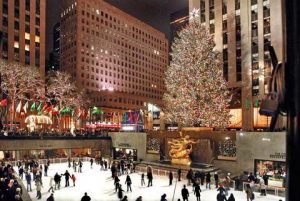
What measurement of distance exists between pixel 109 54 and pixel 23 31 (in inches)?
1759

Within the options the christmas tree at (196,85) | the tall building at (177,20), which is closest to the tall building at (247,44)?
the christmas tree at (196,85)

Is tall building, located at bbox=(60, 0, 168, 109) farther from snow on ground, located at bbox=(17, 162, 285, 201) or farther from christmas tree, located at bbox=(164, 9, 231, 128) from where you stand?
snow on ground, located at bbox=(17, 162, 285, 201)

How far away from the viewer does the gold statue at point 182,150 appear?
3431 centimetres

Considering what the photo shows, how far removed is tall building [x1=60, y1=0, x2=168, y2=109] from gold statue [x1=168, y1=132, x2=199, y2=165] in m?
73.9

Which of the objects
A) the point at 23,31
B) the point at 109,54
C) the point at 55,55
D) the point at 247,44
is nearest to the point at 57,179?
the point at 247,44

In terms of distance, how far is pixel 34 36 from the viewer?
82.6m

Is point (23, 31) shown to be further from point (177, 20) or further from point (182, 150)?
point (177, 20)

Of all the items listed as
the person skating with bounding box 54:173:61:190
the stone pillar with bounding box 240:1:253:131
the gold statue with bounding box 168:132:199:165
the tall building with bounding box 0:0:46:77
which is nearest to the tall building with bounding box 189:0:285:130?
the stone pillar with bounding box 240:1:253:131

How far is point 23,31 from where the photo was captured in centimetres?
7988

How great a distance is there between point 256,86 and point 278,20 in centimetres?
960

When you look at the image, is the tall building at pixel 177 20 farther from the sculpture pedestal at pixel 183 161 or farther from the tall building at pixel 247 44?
the sculpture pedestal at pixel 183 161

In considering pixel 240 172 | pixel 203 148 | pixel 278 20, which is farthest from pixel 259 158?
pixel 278 20

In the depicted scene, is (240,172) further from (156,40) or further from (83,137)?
(156,40)

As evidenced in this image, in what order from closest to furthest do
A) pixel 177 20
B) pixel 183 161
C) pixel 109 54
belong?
1. pixel 183 161
2. pixel 109 54
3. pixel 177 20
